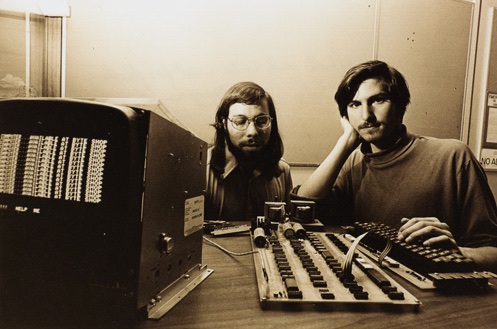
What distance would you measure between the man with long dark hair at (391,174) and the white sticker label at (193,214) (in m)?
0.73

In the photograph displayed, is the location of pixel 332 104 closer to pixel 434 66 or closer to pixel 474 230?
pixel 434 66

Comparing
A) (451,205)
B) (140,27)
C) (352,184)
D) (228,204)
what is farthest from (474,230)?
(140,27)

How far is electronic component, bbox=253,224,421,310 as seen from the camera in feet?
1.70

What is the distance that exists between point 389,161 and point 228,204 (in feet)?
2.15

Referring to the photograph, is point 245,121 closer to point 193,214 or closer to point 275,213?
point 275,213

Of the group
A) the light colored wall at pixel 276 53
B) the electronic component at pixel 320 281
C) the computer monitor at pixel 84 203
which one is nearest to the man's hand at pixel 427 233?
the electronic component at pixel 320 281

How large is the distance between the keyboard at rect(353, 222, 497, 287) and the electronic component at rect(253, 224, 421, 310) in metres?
0.07

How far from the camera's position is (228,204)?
4.89 feet

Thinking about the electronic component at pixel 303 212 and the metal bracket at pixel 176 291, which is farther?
the electronic component at pixel 303 212

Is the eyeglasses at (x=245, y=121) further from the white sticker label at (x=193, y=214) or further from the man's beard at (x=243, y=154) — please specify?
the white sticker label at (x=193, y=214)

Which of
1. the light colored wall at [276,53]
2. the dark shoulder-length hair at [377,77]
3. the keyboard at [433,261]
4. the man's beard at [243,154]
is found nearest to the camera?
the keyboard at [433,261]

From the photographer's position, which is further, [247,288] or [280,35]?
[280,35]

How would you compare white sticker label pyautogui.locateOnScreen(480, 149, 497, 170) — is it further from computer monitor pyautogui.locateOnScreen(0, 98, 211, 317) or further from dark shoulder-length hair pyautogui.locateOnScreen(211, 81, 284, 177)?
computer monitor pyautogui.locateOnScreen(0, 98, 211, 317)

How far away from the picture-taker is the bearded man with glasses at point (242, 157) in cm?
147
